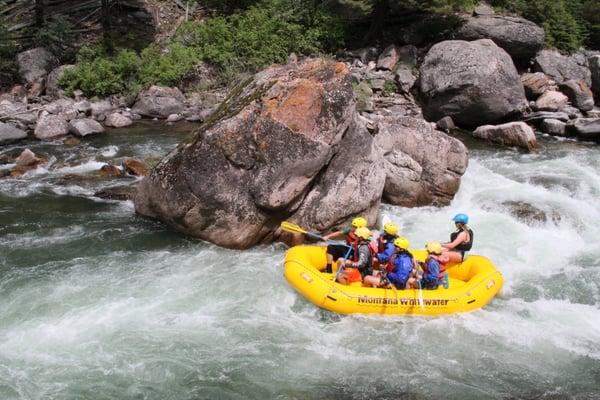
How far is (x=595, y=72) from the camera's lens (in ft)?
59.9

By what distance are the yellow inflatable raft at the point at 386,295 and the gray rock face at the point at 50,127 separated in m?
10.1

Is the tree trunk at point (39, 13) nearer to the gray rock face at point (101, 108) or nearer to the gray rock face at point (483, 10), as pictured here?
the gray rock face at point (101, 108)

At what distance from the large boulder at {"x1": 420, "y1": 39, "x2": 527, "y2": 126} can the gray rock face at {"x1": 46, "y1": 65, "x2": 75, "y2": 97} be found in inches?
468

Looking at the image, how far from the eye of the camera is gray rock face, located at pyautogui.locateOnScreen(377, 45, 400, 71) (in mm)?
18875

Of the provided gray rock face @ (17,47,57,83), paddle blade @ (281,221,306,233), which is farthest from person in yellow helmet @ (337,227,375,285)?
gray rock face @ (17,47,57,83)

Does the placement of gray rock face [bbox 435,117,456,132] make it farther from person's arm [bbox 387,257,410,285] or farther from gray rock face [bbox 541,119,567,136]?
person's arm [bbox 387,257,410,285]

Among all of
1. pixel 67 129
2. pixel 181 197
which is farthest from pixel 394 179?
pixel 67 129

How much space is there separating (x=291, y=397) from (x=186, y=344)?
160 cm

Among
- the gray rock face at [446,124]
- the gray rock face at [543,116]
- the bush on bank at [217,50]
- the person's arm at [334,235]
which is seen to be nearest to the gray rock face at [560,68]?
the gray rock face at [543,116]

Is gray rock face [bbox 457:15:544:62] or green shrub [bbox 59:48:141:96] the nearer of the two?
green shrub [bbox 59:48:141:96]

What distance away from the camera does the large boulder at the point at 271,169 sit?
8.93 metres

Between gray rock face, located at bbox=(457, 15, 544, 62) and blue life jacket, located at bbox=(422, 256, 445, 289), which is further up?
gray rock face, located at bbox=(457, 15, 544, 62)

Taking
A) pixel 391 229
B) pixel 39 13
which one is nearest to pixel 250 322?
pixel 391 229

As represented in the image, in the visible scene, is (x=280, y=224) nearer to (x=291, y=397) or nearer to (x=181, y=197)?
(x=181, y=197)
